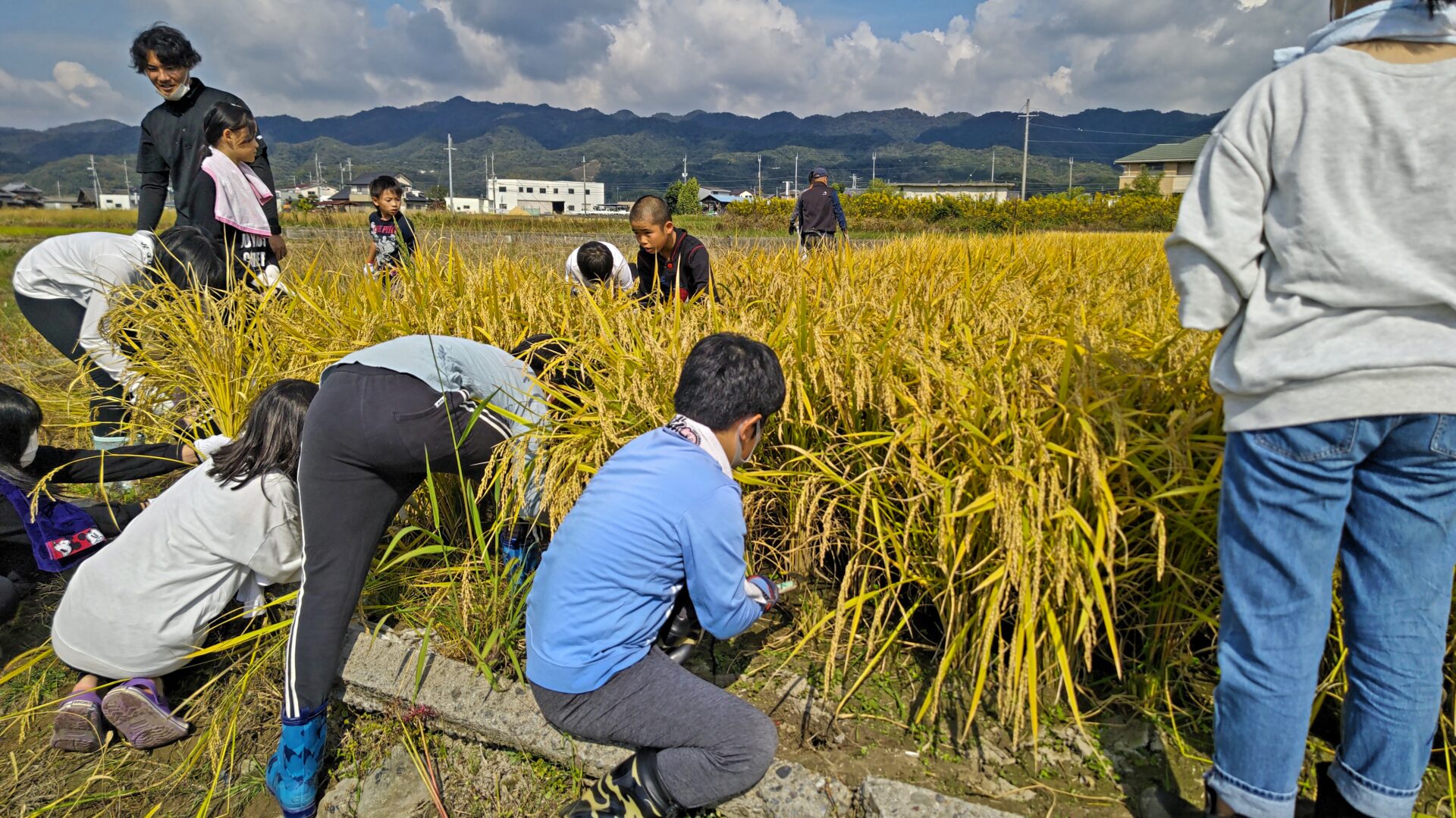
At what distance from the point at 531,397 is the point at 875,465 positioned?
1062 mm

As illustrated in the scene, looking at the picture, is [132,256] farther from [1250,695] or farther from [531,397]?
[1250,695]

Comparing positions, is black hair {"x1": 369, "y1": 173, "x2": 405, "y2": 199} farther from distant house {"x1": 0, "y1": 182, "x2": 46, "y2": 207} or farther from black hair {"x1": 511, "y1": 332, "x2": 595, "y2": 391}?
distant house {"x1": 0, "y1": 182, "x2": 46, "y2": 207}

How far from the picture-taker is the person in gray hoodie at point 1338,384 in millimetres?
1204

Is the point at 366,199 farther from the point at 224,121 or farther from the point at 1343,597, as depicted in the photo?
the point at 1343,597

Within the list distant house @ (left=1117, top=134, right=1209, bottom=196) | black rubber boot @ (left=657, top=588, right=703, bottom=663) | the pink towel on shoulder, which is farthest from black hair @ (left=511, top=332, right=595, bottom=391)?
distant house @ (left=1117, top=134, right=1209, bottom=196)

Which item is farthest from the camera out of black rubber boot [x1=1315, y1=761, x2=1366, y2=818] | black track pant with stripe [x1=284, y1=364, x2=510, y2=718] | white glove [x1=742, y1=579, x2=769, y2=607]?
black track pant with stripe [x1=284, y1=364, x2=510, y2=718]

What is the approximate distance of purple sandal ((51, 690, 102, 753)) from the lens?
2.07 metres

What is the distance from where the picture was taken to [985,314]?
101 inches

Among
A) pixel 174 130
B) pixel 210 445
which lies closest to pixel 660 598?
pixel 210 445

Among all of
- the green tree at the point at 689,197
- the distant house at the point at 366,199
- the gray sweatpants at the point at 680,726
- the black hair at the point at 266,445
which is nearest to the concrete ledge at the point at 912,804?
the gray sweatpants at the point at 680,726

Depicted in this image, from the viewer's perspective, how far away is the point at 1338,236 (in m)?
1.22

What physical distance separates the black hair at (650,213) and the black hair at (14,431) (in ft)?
7.62

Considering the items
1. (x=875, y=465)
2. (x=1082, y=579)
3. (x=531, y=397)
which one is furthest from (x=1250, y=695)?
(x=531, y=397)

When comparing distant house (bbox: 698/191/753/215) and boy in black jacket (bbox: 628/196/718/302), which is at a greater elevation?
distant house (bbox: 698/191/753/215)
